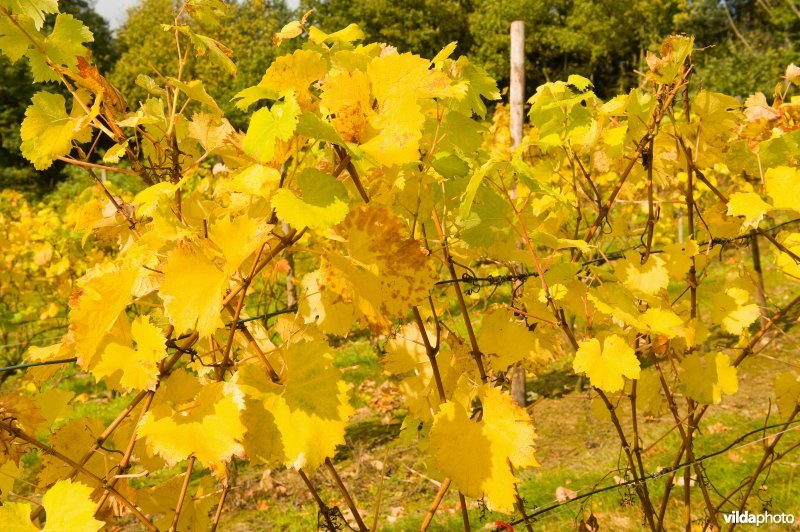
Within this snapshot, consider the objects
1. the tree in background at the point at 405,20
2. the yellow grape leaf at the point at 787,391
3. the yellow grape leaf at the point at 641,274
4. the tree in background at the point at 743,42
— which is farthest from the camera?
the tree in background at the point at 405,20

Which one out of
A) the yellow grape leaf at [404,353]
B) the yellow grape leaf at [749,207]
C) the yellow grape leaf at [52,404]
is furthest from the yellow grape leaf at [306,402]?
the yellow grape leaf at [749,207]

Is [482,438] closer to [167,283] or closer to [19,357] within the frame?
[167,283]

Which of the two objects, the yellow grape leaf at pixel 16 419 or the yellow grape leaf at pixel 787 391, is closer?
Result: the yellow grape leaf at pixel 16 419

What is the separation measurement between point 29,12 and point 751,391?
15.4 feet

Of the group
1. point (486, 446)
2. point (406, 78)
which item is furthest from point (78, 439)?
point (406, 78)

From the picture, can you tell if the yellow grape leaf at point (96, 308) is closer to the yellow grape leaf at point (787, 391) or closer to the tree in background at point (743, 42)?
the yellow grape leaf at point (787, 391)

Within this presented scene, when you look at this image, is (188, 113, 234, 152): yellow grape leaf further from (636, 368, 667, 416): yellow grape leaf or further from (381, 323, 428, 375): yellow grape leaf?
(636, 368, 667, 416): yellow grape leaf

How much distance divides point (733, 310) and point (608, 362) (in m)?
0.50

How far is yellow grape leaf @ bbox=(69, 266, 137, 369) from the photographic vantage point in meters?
0.66

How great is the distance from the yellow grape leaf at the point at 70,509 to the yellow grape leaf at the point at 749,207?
1.04 metres

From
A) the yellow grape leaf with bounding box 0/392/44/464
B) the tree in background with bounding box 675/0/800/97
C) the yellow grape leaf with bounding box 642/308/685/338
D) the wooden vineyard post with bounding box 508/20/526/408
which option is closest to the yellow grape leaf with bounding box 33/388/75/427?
the yellow grape leaf with bounding box 0/392/44/464

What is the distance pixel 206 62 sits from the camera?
73.4ft

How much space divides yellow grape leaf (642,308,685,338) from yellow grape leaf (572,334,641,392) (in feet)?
0.22

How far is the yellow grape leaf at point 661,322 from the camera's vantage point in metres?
0.96
